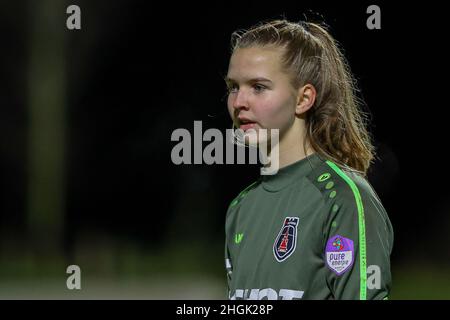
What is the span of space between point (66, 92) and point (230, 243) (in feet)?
14.0

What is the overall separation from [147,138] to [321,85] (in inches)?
161

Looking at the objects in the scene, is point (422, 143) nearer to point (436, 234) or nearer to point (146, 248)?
point (436, 234)

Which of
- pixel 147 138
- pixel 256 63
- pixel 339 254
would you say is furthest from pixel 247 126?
pixel 147 138

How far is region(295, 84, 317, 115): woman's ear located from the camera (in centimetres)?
209

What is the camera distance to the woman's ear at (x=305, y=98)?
209 cm

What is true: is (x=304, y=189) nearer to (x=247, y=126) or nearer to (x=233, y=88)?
(x=247, y=126)

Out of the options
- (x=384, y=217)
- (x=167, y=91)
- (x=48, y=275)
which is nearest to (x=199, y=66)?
(x=167, y=91)

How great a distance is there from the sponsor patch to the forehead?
50 centimetres

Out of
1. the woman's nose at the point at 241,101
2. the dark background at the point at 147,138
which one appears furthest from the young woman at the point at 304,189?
the dark background at the point at 147,138

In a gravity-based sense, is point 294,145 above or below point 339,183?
above

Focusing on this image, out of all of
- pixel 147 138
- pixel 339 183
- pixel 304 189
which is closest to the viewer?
pixel 339 183

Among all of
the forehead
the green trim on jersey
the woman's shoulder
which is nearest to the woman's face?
the forehead

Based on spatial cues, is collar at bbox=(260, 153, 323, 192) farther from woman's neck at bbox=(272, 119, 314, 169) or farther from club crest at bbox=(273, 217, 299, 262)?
club crest at bbox=(273, 217, 299, 262)

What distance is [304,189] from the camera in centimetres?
202
